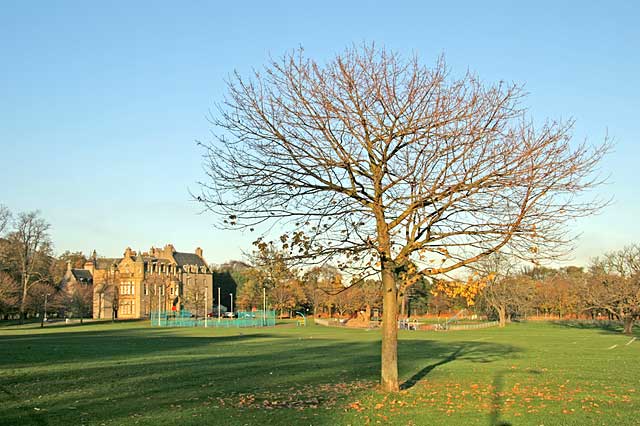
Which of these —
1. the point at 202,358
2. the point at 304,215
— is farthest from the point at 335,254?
the point at 202,358

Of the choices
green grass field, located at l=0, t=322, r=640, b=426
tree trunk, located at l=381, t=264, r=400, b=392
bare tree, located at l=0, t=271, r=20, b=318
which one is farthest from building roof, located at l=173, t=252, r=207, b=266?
tree trunk, located at l=381, t=264, r=400, b=392

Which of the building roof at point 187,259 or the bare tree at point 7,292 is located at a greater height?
the building roof at point 187,259

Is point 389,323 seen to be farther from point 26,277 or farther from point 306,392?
point 26,277

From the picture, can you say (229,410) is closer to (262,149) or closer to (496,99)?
(262,149)

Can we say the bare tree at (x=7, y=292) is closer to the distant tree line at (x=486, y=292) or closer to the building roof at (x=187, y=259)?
the distant tree line at (x=486, y=292)

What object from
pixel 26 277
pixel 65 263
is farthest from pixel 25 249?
pixel 65 263

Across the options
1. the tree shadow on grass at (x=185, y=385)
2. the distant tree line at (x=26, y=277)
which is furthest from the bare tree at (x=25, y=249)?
the tree shadow on grass at (x=185, y=385)

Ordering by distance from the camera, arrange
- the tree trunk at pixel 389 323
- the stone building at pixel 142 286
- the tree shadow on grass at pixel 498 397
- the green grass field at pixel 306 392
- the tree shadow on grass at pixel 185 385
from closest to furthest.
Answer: the tree shadow on grass at pixel 498 397, the green grass field at pixel 306 392, the tree shadow on grass at pixel 185 385, the tree trunk at pixel 389 323, the stone building at pixel 142 286

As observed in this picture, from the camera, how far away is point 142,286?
9788cm

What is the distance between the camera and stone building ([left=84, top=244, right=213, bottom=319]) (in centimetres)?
9569

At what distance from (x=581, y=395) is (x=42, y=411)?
39.4 ft

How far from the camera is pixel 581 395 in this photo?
1527 centimetres

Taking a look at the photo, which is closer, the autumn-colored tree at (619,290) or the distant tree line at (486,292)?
the distant tree line at (486,292)

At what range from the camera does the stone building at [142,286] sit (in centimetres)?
9569
